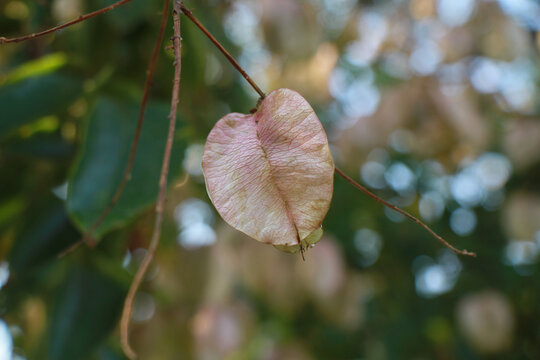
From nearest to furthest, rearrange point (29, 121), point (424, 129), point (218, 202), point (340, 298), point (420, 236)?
point (218, 202), point (29, 121), point (340, 298), point (424, 129), point (420, 236)

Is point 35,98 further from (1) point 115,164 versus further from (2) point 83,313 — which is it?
(2) point 83,313

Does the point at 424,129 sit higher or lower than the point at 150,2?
lower

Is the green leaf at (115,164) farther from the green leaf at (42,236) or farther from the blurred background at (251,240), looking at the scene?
the green leaf at (42,236)

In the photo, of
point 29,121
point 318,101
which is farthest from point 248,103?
point 318,101

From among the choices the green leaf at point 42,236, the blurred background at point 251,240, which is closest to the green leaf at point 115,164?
the blurred background at point 251,240

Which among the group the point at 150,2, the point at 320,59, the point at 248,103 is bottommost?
the point at 320,59

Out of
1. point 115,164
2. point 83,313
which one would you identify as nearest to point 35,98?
point 115,164

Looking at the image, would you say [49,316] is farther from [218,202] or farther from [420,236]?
[420,236]
